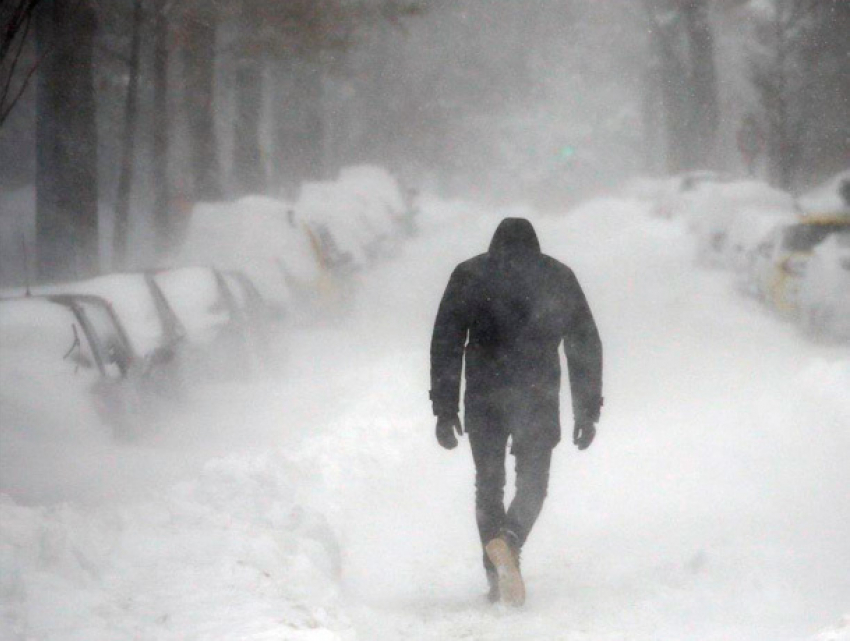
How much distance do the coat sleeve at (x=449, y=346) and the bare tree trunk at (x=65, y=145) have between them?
26.9ft

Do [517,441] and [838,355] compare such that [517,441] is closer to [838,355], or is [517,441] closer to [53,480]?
[53,480]

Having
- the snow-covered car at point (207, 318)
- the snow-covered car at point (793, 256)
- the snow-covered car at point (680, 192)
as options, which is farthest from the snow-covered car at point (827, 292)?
the snow-covered car at point (680, 192)

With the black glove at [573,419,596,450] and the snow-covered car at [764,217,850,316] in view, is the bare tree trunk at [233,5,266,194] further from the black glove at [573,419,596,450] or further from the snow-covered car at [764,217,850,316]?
the black glove at [573,419,596,450]

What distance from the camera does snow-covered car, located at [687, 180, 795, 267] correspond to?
66.6ft

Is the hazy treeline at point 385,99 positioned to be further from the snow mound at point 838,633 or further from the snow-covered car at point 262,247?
the snow mound at point 838,633

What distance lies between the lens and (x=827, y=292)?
14.1 metres

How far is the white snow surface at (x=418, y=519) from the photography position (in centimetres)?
491

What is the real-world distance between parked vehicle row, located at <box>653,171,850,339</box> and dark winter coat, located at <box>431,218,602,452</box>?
8.98 metres

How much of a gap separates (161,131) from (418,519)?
1043 centimetres

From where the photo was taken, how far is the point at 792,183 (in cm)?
2661

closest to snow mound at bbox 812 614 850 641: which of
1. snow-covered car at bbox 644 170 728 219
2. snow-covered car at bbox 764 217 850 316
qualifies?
snow-covered car at bbox 764 217 850 316

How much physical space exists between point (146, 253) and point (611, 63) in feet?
145

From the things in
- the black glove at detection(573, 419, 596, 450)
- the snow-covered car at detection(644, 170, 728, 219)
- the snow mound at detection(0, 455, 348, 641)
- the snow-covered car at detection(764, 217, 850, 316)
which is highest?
the snow-covered car at detection(644, 170, 728, 219)

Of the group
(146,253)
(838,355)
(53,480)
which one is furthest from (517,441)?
(146,253)
